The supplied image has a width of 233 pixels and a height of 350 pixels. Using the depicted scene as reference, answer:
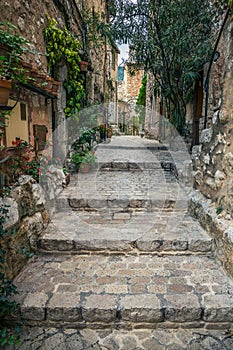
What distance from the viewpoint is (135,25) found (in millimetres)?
5133

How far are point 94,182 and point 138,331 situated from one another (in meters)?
2.69

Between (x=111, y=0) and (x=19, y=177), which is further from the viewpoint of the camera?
(x=111, y=0)

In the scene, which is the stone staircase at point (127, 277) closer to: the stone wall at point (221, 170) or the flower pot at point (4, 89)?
the stone wall at point (221, 170)

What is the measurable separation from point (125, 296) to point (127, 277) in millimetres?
236

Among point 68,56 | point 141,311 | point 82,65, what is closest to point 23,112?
point 68,56

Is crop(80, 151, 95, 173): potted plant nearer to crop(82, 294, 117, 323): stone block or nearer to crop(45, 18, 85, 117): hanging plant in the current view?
crop(45, 18, 85, 117): hanging plant

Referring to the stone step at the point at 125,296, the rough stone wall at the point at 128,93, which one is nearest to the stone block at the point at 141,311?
the stone step at the point at 125,296

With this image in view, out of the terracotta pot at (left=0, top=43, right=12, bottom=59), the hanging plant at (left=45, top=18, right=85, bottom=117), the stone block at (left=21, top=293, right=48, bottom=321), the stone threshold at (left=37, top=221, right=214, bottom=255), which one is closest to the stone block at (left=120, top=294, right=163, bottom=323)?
the stone block at (left=21, top=293, right=48, bottom=321)

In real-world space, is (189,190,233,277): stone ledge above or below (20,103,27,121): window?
below

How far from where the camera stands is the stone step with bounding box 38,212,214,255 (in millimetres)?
2430

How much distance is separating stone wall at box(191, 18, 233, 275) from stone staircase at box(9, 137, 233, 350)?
196 millimetres

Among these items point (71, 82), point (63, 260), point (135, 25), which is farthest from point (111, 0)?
point (63, 260)

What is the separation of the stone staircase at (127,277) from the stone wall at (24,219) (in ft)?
0.41

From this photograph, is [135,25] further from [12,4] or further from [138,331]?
[138,331]
